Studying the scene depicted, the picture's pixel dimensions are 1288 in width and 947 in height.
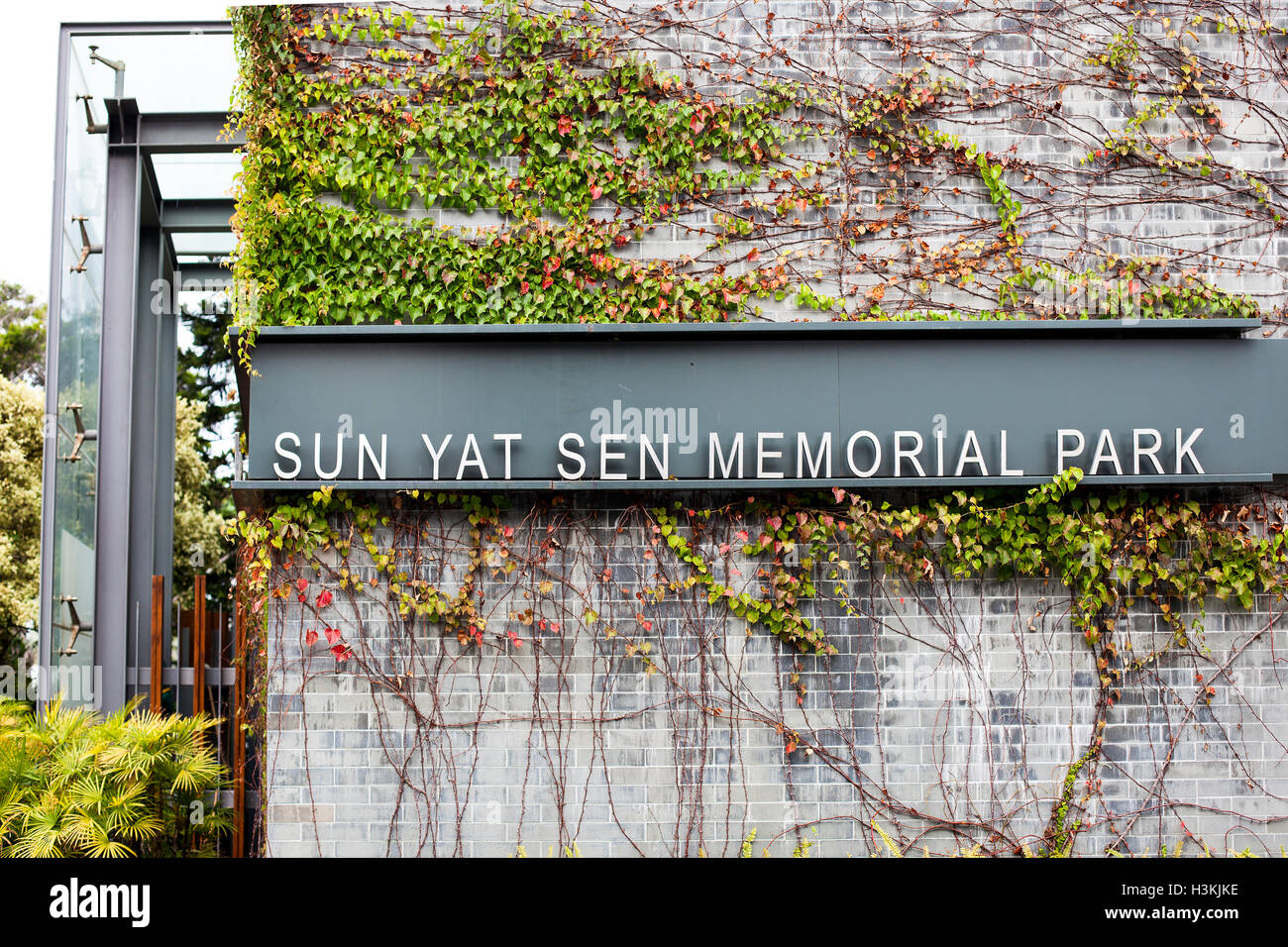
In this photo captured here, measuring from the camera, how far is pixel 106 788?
432 centimetres

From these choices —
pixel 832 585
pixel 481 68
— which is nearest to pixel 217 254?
pixel 481 68

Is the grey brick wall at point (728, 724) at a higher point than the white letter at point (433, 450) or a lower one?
lower

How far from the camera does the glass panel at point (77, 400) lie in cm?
601

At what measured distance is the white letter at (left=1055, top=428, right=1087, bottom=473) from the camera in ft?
15.2

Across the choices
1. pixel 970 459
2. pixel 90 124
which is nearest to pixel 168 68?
pixel 90 124

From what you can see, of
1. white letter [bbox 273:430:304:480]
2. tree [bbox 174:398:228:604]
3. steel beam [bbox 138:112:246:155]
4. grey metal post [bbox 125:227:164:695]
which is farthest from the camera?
tree [bbox 174:398:228:604]

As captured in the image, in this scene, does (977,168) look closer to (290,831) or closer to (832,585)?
(832,585)

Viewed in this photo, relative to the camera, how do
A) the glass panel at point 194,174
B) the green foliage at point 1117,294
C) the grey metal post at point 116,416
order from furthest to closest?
the glass panel at point 194,174 < the grey metal post at point 116,416 < the green foliage at point 1117,294

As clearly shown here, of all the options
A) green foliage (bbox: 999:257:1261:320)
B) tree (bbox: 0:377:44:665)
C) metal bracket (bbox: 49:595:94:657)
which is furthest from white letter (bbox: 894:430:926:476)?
tree (bbox: 0:377:44:665)

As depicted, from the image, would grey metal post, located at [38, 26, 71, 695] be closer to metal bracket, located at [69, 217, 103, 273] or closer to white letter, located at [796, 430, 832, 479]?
metal bracket, located at [69, 217, 103, 273]

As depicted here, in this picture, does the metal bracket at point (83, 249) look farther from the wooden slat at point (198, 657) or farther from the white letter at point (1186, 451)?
the white letter at point (1186, 451)

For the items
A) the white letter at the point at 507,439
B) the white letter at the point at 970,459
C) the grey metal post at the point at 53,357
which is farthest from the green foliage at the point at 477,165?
the grey metal post at the point at 53,357

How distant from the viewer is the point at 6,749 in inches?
178

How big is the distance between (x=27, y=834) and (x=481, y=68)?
15.4ft
